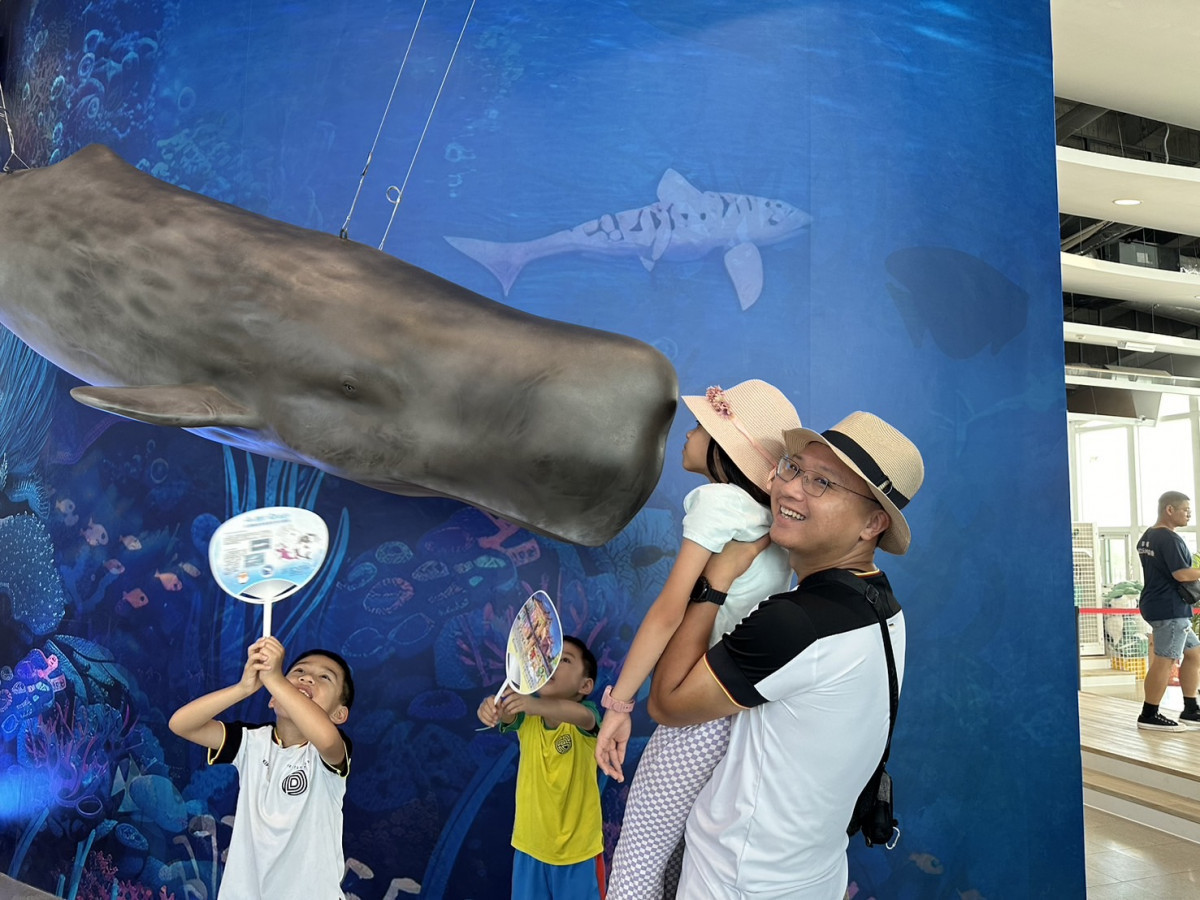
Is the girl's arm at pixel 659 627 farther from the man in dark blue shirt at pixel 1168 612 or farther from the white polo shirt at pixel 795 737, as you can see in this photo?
the man in dark blue shirt at pixel 1168 612

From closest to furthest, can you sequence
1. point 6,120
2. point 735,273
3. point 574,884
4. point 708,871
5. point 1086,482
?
point 708,871, point 574,884, point 735,273, point 6,120, point 1086,482

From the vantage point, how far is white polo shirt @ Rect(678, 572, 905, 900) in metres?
1.98

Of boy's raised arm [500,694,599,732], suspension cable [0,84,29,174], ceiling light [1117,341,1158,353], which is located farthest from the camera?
ceiling light [1117,341,1158,353]

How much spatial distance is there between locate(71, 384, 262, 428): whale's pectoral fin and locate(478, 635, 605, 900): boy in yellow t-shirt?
4.04ft

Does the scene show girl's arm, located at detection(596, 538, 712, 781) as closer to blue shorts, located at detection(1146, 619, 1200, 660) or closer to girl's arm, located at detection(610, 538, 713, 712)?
girl's arm, located at detection(610, 538, 713, 712)

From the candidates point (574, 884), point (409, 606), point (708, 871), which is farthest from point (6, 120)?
point (708, 871)

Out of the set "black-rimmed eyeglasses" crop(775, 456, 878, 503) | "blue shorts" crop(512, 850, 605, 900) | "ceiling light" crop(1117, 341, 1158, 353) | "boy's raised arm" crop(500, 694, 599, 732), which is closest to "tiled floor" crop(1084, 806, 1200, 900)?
"blue shorts" crop(512, 850, 605, 900)

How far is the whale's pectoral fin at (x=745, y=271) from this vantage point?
3.95m

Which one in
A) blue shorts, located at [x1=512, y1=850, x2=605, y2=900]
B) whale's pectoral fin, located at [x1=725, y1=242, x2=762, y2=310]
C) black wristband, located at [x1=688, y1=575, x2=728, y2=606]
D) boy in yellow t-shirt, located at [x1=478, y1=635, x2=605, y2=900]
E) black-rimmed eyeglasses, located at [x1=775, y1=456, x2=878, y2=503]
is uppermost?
whale's pectoral fin, located at [x1=725, y1=242, x2=762, y2=310]

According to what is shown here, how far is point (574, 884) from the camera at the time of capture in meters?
3.16

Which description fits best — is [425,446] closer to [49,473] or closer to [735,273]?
[735,273]

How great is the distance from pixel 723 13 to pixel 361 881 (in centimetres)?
381

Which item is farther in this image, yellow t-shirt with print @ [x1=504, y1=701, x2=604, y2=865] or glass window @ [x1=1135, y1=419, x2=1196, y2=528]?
glass window @ [x1=1135, y1=419, x2=1196, y2=528]

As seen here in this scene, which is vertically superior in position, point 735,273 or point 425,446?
point 735,273
